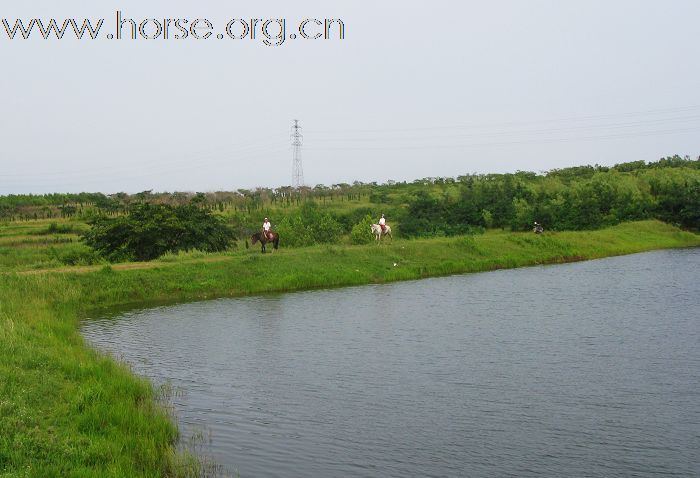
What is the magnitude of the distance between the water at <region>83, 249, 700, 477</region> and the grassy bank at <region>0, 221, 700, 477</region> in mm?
1265

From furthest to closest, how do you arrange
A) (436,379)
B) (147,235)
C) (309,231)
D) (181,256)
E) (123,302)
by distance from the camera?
(309,231), (147,235), (181,256), (123,302), (436,379)

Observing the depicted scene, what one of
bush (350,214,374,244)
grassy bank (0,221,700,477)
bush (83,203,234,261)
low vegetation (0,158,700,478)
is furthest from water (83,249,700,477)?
bush (350,214,374,244)

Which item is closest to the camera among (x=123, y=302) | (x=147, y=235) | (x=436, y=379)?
(x=436, y=379)

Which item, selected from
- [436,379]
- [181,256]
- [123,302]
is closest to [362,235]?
[181,256]

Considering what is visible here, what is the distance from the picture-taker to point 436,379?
14070mm

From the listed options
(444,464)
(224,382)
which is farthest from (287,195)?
(444,464)

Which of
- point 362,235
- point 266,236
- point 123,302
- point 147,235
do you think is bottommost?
point 123,302

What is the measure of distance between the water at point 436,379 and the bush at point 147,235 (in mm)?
9574

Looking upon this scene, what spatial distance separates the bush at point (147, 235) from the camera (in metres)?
33.9

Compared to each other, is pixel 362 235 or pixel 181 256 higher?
pixel 362 235

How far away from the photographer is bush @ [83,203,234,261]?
33.9 m

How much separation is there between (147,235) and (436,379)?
23177 millimetres

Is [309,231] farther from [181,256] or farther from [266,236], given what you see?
[181,256]

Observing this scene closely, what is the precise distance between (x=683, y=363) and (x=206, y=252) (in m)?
23.7
